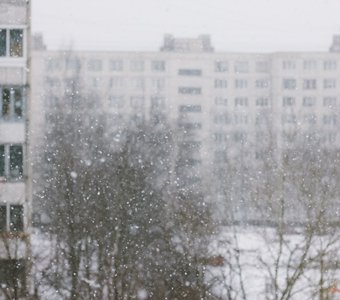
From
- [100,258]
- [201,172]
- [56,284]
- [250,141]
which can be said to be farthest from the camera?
[250,141]

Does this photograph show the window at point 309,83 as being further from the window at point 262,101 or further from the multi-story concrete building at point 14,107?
the multi-story concrete building at point 14,107

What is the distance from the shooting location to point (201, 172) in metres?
29.2

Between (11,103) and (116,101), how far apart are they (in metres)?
20.6

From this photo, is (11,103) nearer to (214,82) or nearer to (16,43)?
(16,43)

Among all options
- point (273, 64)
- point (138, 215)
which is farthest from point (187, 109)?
point (138, 215)

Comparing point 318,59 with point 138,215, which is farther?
point 318,59

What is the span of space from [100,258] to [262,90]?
2580cm

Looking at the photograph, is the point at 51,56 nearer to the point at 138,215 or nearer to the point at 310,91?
the point at 310,91

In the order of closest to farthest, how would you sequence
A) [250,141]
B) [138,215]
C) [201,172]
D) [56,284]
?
1. [56,284]
2. [138,215]
3. [201,172]
4. [250,141]

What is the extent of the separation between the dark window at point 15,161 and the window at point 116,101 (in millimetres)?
19649

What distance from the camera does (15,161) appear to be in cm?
1422

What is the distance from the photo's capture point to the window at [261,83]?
1407 inches

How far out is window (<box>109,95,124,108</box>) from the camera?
34250 millimetres

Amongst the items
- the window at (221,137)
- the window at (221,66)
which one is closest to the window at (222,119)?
the window at (221,137)
